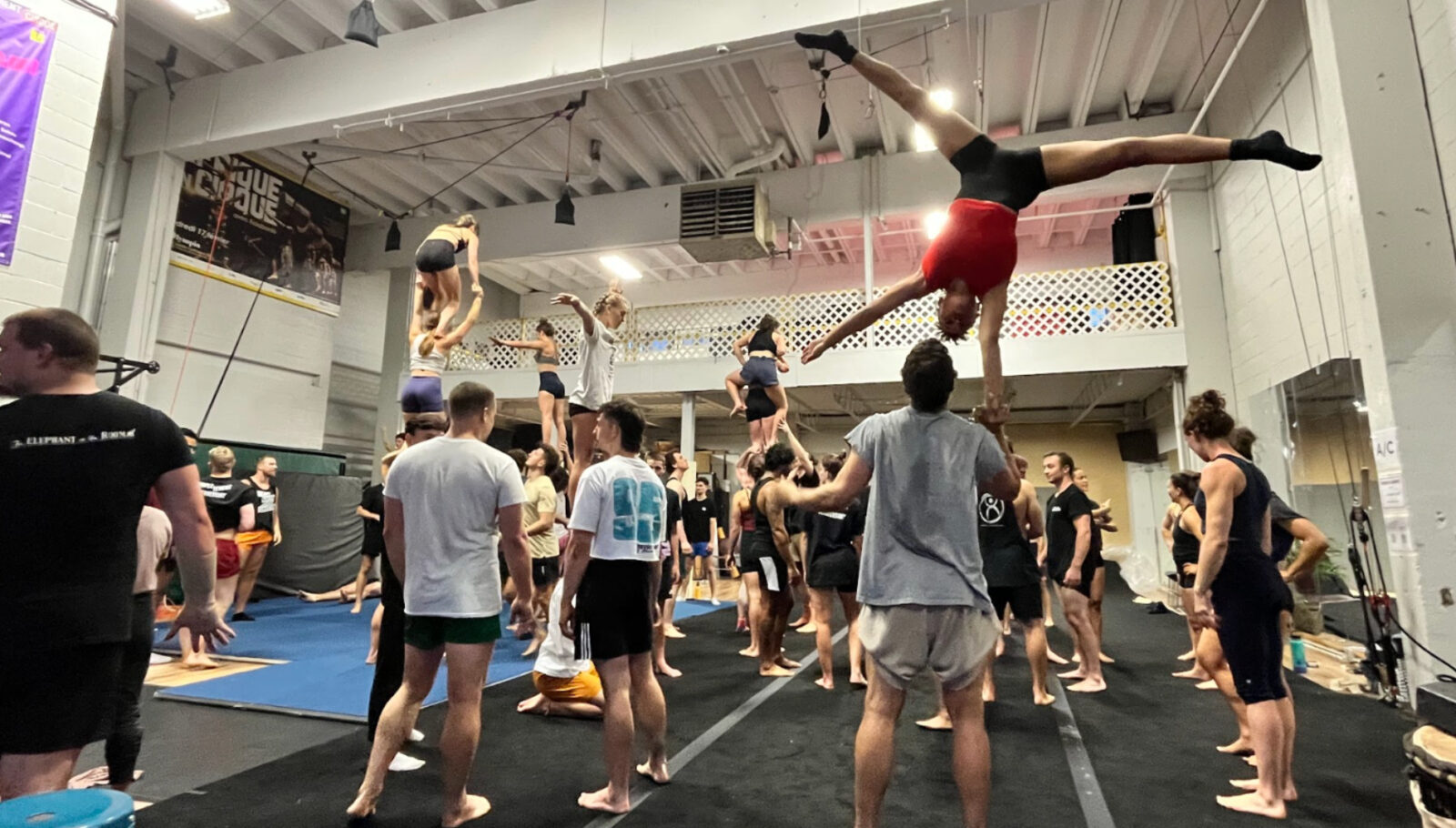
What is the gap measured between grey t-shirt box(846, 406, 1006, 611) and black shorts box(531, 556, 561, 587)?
348 cm

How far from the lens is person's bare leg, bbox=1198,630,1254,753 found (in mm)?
2990

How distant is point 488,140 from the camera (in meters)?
9.16

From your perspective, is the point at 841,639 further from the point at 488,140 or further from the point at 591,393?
the point at 488,140

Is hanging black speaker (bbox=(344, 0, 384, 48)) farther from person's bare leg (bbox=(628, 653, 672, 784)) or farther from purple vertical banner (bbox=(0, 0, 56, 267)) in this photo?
person's bare leg (bbox=(628, 653, 672, 784))

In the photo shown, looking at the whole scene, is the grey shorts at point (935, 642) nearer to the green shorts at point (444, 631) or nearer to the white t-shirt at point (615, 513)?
the white t-shirt at point (615, 513)

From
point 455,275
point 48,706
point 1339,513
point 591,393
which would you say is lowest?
point 48,706

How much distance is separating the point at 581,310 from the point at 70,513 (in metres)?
2.36

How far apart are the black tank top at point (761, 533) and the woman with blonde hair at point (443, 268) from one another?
2.08 meters

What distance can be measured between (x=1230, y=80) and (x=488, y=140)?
28.5 feet

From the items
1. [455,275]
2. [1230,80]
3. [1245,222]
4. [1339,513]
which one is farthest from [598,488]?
[1230,80]

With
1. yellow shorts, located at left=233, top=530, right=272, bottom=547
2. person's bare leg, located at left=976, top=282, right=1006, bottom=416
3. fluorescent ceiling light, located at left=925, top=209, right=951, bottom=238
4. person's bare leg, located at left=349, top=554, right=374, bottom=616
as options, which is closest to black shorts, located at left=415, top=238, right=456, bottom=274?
person's bare leg, located at left=976, top=282, right=1006, bottom=416

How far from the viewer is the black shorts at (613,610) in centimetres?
238

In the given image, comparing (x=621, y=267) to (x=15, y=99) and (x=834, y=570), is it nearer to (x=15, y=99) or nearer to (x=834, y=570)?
(x=15, y=99)

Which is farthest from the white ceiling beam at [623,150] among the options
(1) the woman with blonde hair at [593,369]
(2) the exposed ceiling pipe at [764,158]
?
(1) the woman with blonde hair at [593,369]
